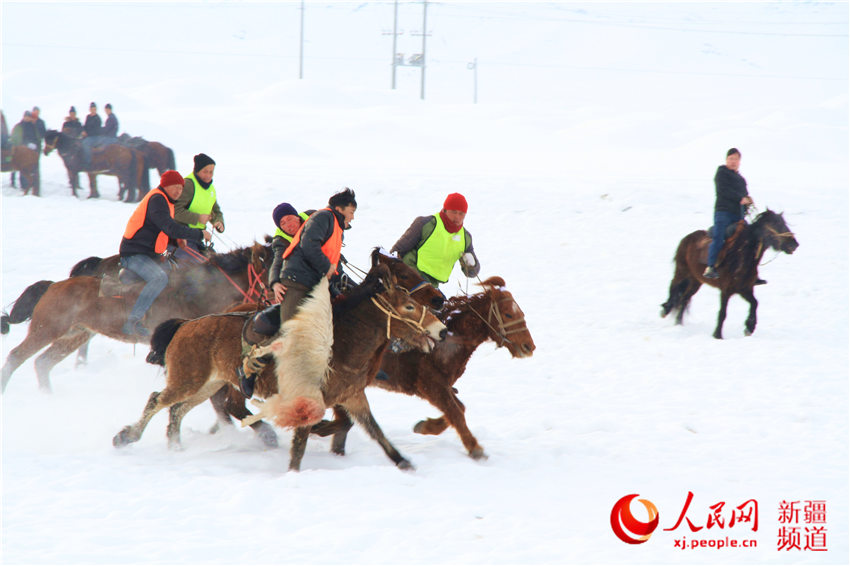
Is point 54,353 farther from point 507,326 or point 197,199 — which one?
point 507,326

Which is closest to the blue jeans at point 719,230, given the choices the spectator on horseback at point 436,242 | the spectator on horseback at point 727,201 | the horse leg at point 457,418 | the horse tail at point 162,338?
the spectator on horseback at point 727,201

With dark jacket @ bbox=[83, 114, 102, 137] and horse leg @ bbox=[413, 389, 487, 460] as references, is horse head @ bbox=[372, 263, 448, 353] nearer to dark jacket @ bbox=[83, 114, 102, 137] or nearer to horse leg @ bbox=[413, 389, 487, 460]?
horse leg @ bbox=[413, 389, 487, 460]

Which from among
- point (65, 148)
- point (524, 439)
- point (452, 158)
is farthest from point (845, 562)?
point (452, 158)

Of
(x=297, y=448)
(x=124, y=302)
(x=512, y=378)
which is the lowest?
(x=512, y=378)

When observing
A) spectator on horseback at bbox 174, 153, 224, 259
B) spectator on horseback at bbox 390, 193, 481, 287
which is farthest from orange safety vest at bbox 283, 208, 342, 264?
spectator on horseback at bbox 174, 153, 224, 259

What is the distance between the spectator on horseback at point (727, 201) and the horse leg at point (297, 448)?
7.57 m

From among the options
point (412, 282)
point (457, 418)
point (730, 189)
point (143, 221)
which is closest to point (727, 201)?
point (730, 189)

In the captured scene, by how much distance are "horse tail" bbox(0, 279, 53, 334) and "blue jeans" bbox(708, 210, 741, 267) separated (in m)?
8.85

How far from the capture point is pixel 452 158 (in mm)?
29219

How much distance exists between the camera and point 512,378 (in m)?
9.59

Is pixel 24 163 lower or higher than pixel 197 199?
lower

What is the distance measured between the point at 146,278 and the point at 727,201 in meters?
7.94

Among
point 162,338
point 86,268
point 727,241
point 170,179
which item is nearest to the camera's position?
point 162,338

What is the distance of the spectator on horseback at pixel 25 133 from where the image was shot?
67.8 ft
